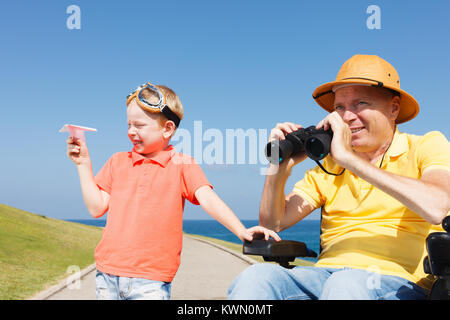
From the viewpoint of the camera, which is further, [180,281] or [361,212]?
[180,281]

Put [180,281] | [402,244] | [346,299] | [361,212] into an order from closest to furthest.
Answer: [346,299] → [402,244] → [361,212] → [180,281]

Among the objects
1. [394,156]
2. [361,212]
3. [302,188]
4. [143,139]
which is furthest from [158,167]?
[394,156]

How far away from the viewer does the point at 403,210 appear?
253cm

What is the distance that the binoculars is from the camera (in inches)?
92.4

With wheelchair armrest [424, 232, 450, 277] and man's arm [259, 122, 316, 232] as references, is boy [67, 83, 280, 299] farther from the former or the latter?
wheelchair armrest [424, 232, 450, 277]

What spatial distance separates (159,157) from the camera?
2.86 meters

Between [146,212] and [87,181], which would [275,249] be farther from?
[87,181]

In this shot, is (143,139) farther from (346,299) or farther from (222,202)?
(346,299)

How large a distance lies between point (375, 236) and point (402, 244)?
143 millimetres

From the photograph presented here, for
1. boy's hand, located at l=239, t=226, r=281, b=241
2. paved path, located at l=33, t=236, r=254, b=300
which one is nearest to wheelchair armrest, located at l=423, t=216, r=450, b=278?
boy's hand, located at l=239, t=226, r=281, b=241

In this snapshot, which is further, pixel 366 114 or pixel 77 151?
pixel 77 151

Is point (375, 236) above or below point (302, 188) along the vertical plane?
below

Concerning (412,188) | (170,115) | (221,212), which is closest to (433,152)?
(412,188)

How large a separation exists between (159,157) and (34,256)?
9.24 m
